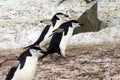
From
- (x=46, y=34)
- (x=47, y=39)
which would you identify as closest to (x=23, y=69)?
(x=46, y=34)

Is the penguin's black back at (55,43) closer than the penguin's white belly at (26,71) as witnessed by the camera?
No

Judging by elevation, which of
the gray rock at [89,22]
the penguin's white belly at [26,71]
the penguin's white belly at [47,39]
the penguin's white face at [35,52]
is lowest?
the gray rock at [89,22]

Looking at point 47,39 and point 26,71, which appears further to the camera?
point 47,39

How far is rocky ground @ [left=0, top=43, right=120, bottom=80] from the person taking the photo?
10.1 metres

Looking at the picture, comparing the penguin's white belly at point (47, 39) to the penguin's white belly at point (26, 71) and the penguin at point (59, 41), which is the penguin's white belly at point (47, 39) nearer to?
the penguin at point (59, 41)

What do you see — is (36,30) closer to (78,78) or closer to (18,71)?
(78,78)

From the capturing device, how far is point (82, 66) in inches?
430

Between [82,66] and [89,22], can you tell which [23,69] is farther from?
[89,22]

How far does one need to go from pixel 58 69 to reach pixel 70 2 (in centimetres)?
1112

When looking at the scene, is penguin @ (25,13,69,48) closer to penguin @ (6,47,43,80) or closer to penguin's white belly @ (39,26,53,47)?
penguin's white belly @ (39,26,53,47)

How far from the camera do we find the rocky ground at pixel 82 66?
10.1 meters

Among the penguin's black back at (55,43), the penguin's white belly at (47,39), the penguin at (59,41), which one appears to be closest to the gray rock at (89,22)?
the penguin's white belly at (47,39)

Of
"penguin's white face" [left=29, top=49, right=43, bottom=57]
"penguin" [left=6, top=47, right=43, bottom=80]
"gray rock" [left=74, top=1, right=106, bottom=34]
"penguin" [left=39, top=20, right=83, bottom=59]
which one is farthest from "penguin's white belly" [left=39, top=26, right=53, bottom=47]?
"penguin" [left=6, top=47, right=43, bottom=80]

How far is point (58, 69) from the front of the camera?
10844mm
